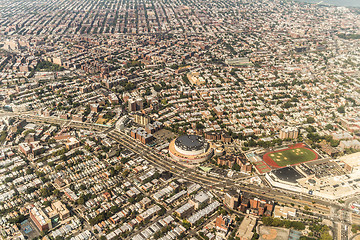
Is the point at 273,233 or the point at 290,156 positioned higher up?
the point at 273,233

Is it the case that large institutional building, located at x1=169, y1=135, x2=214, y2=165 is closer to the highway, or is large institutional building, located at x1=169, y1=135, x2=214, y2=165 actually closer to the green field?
the highway

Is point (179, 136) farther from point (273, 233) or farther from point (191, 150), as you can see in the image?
point (273, 233)

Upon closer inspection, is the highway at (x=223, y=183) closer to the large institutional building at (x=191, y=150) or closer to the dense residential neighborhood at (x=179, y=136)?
the dense residential neighborhood at (x=179, y=136)

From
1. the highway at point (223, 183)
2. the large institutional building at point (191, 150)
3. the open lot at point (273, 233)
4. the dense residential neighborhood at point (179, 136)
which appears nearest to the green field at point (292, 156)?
the dense residential neighborhood at point (179, 136)

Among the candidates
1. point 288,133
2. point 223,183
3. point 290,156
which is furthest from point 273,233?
point 288,133

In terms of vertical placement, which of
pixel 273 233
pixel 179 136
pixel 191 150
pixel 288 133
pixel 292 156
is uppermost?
pixel 191 150

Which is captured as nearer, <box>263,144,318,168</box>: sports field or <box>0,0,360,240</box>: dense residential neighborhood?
<box>0,0,360,240</box>: dense residential neighborhood

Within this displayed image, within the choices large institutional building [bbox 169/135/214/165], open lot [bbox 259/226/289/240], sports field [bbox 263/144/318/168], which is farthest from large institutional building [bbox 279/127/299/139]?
open lot [bbox 259/226/289/240]
